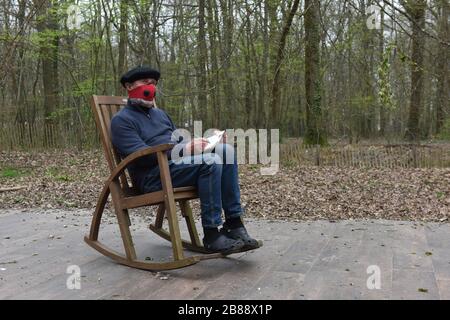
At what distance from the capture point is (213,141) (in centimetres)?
302

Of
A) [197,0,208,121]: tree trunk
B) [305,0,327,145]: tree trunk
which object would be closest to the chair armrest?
[305,0,327,145]: tree trunk

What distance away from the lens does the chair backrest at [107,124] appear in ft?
10.7

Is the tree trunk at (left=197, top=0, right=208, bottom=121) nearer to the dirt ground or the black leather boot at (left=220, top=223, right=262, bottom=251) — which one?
the dirt ground

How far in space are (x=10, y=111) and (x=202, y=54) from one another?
6116 millimetres

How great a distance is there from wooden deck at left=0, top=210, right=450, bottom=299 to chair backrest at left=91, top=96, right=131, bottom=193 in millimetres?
623

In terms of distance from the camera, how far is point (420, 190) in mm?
5945

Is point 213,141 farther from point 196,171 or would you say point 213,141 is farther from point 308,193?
point 308,193

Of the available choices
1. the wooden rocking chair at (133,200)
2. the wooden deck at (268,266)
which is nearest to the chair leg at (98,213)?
the wooden rocking chair at (133,200)

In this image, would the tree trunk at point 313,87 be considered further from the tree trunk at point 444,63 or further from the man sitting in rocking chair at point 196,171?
the man sitting in rocking chair at point 196,171

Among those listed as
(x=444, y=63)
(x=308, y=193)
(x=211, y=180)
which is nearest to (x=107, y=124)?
(x=211, y=180)

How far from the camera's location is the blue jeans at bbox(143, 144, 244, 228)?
2.89 metres

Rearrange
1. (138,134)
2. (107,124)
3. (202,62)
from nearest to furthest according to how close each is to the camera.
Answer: (138,134)
(107,124)
(202,62)

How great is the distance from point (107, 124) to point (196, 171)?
0.80 metres
